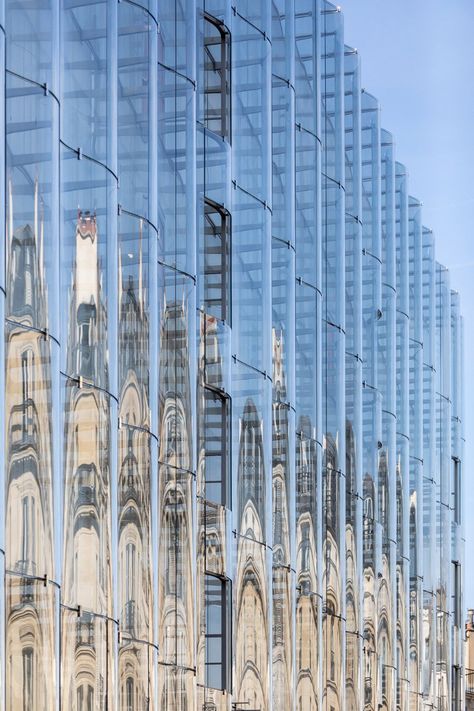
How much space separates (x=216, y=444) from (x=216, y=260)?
11.6 ft

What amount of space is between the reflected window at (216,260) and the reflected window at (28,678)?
458 inches

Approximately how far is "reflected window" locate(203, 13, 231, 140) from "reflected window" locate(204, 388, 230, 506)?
525 cm

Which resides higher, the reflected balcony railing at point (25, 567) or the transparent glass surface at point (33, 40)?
the transparent glass surface at point (33, 40)

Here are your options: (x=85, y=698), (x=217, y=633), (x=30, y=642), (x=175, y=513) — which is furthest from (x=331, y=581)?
(x=30, y=642)

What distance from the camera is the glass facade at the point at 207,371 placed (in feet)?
81.6

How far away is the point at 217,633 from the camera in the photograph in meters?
34.9

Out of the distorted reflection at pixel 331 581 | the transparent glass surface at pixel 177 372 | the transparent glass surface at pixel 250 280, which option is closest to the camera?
the transparent glass surface at pixel 177 372

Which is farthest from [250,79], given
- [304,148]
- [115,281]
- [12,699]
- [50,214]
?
[12,699]

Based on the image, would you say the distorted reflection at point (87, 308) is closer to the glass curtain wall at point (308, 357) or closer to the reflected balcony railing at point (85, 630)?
the reflected balcony railing at point (85, 630)

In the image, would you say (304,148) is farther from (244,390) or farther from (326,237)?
(244,390)

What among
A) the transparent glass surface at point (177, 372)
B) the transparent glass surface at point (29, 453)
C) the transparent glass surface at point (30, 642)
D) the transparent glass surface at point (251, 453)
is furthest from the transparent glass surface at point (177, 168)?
the transparent glass surface at point (30, 642)

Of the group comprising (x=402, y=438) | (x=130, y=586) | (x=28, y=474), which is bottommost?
(x=130, y=586)

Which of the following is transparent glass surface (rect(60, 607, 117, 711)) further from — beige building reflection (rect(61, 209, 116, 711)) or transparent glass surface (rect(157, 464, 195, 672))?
transparent glass surface (rect(157, 464, 195, 672))

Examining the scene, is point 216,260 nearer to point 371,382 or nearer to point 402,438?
point 371,382
